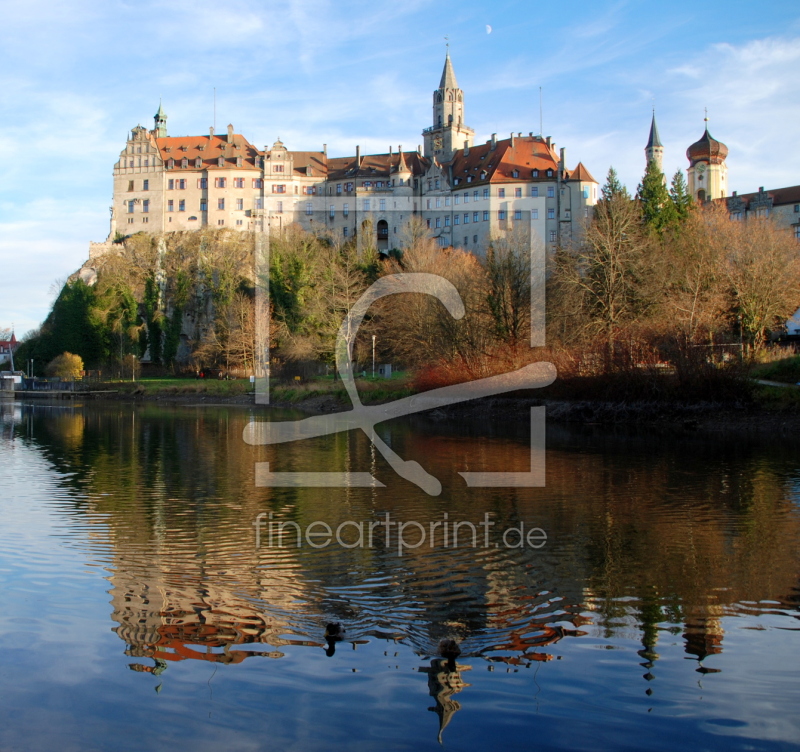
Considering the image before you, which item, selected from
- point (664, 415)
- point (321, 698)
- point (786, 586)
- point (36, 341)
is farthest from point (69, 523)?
point (36, 341)

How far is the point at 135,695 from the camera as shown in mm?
6449

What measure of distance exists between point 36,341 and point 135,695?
8261cm

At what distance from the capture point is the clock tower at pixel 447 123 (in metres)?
95.6

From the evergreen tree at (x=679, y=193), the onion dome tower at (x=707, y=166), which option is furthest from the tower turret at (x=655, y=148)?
the evergreen tree at (x=679, y=193)

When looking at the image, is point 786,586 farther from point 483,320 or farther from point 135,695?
point 483,320

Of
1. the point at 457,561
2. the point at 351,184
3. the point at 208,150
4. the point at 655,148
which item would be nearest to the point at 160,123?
the point at 208,150

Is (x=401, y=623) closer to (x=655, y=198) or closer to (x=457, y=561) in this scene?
(x=457, y=561)

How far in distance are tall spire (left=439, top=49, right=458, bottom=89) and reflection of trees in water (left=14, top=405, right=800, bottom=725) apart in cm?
8488

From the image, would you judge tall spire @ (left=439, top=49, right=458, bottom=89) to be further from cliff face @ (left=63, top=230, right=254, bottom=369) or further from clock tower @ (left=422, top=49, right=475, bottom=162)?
cliff face @ (left=63, top=230, right=254, bottom=369)

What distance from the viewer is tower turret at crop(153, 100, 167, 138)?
332 ft

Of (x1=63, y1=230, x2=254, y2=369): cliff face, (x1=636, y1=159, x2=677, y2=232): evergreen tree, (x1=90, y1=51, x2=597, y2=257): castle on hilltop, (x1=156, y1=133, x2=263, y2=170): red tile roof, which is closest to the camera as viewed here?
(x1=636, y1=159, x2=677, y2=232): evergreen tree

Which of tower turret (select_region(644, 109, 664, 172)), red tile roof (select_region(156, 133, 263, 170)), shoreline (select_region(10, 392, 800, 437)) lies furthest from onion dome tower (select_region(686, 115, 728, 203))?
shoreline (select_region(10, 392, 800, 437))

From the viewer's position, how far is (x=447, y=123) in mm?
96188

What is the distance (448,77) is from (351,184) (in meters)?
19.3
